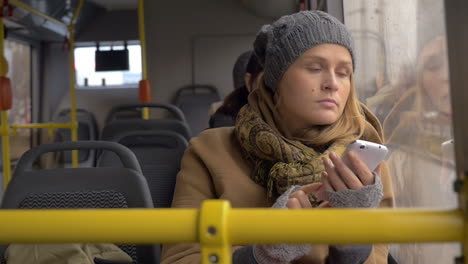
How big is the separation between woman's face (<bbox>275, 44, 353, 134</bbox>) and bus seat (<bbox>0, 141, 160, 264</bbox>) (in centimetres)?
58

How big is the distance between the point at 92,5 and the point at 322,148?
21.2 feet

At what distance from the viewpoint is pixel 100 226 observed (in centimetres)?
56

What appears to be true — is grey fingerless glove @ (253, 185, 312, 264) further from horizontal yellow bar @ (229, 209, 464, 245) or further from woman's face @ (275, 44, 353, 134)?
horizontal yellow bar @ (229, 209, 464, 245)

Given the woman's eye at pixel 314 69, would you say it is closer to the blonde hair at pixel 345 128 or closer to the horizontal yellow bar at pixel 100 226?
the blonde hair at pixel 345 128

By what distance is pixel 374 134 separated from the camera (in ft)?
4.18

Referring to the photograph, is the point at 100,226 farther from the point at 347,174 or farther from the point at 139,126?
the point at 139,126

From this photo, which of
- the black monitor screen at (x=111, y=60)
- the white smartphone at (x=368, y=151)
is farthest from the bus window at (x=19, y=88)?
the white smartphone at (x=368, y=151)

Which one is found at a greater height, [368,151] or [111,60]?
[111,60]

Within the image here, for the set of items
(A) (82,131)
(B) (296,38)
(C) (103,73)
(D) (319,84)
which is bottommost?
(A) (82,131)

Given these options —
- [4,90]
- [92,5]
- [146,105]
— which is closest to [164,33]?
[92,5]

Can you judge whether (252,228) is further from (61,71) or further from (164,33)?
(61,71)

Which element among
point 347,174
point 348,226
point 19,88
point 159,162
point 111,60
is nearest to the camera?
point 348,226

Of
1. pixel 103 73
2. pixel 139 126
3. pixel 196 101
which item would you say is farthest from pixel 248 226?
pixel 103 73

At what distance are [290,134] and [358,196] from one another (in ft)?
1.46
